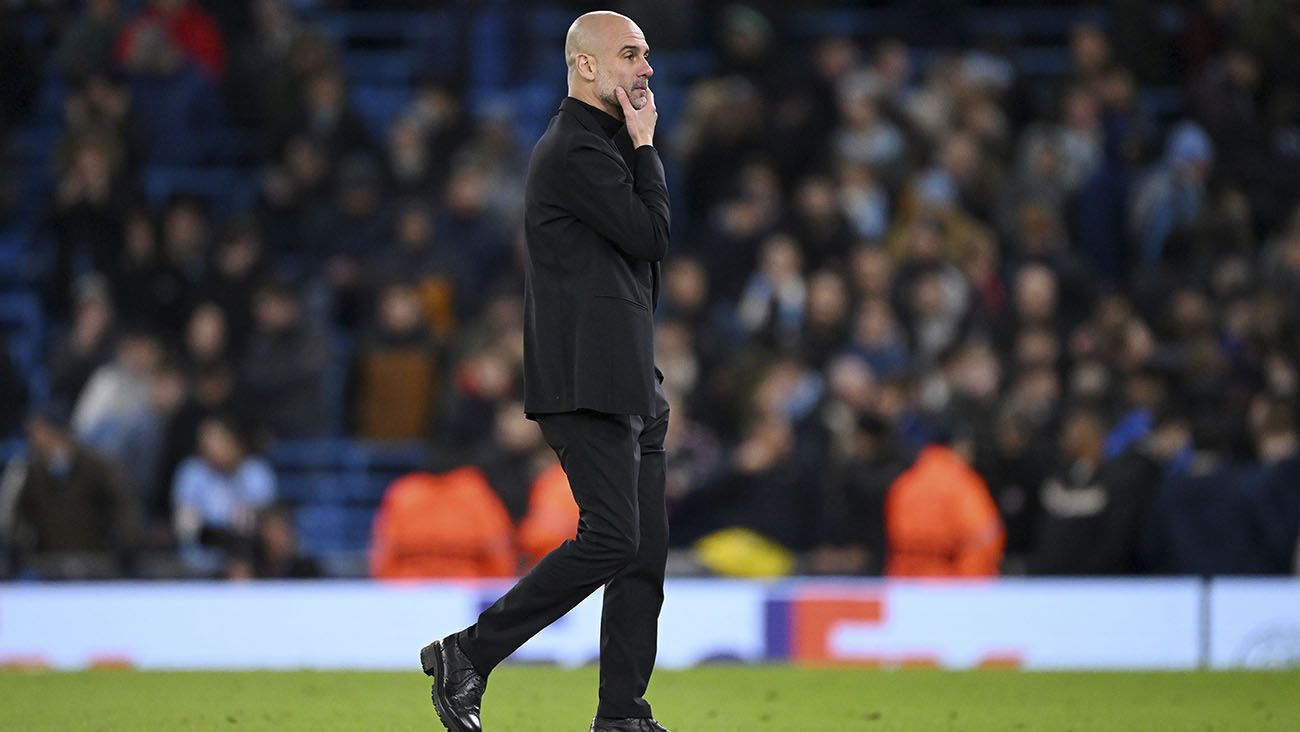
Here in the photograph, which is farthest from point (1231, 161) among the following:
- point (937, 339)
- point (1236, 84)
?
point (937, 339)

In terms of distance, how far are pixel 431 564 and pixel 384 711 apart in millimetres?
4823

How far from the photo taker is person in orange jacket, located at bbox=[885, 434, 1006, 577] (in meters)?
11.2

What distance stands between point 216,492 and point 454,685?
7487mm

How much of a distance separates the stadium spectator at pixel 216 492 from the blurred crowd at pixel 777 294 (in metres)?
0.03

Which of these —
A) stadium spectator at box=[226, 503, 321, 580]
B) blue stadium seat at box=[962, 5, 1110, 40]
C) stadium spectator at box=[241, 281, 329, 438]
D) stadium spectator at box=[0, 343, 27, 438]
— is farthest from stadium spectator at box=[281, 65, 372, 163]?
blue stadium seat at box=[962, 5, 1110, 40]

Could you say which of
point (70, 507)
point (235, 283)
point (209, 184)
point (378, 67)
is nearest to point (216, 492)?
point (70, 507)

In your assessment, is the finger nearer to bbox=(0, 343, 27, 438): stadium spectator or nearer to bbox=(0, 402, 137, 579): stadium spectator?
bbox=(0, 402, 137, 579): stadium spectator

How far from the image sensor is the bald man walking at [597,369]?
214 inches

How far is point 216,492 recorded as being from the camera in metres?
12.6

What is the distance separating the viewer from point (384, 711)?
6.68 m

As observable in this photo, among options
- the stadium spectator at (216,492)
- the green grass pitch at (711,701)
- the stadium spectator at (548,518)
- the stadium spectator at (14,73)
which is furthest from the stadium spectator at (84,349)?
the green grass pitch at (711,701)

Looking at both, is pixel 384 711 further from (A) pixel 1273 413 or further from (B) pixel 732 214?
(B) pixel 732 214

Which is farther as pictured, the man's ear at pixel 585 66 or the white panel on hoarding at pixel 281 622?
the white panel on hoarding at pixel 281 622

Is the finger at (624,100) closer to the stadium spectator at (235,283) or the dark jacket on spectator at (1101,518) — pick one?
the dark jacket on spectator at (1101,518)
